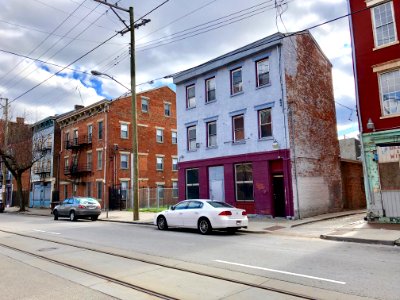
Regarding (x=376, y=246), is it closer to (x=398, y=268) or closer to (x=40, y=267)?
(x=398, y=268)

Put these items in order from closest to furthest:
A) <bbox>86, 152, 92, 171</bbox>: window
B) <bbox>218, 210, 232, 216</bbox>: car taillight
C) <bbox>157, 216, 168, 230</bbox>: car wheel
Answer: <bbox>218, 210, 232, 216</bbox>: car taillight
<bbox>157, 216, 168, 230</bbox>: car wheel
<bbox>86, 152, 92, 171</bbox>: window

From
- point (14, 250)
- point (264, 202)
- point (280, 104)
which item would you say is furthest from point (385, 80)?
point (14, 250)

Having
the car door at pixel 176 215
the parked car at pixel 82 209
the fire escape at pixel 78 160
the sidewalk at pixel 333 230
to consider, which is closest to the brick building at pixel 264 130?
the sidewalk at pixel 333 230

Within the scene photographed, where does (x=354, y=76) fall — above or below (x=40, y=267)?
above

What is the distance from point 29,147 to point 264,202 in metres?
29.1

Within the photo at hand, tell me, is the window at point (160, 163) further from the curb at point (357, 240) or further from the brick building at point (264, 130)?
the curb at point (357, 240)

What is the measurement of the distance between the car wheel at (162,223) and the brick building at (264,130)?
603 centimetres

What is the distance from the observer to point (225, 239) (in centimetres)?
1240

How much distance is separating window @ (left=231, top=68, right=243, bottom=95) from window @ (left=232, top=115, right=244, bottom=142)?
1656mm

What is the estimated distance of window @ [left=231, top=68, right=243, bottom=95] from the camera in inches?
852

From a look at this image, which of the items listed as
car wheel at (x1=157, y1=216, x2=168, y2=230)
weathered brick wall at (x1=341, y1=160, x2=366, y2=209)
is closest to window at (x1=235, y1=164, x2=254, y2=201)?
car wheel at (x1=157, y1=216, x2=168, y2=230)

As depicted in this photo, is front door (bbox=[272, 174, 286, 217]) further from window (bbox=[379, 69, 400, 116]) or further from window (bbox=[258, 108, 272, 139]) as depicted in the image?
window (bbox=[379, 69, 400, 116])

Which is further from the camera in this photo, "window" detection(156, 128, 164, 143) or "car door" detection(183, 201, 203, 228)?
"window" detection(156, 128, 164, 143)

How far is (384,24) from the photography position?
16.0m
